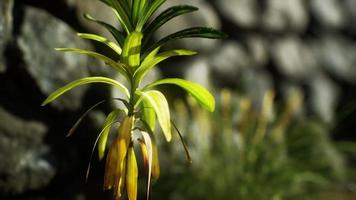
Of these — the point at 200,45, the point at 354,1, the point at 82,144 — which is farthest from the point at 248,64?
the point at 82,144

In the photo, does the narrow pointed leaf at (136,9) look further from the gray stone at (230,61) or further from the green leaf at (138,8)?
the gray stone at (230,61)

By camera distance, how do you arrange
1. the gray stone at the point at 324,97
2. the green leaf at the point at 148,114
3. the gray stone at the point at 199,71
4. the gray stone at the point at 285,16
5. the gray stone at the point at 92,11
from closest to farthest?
the green leaf at the point at 148,114
the gray stone at the point at 92,11
the gray stone at the point at 199,71
the gray stone at the point at 285,16
the gray stone at the point at 324,97

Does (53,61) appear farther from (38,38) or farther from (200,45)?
(200,45)

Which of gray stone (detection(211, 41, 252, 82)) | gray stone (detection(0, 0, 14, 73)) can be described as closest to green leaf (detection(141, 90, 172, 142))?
gray stone (detection(0, 0, 14, 73))

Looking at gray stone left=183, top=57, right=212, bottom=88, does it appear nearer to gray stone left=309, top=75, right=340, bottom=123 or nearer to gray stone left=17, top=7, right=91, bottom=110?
gray stone left=17, top=7, right=91, bottom=110

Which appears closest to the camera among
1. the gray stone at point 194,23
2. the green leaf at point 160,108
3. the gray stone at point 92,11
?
the green leaf at point 160,108

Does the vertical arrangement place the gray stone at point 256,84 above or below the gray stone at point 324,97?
below

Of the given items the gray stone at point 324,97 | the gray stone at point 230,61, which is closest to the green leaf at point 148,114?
the gray stone at point 230,61
